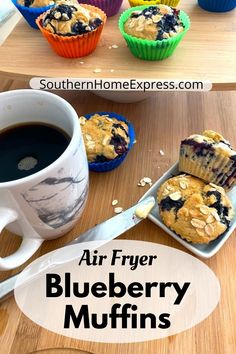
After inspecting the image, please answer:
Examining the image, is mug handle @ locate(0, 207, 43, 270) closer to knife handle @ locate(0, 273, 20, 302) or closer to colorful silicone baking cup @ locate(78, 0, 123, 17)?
knife handle @ locate(0, 273, 20, 302)

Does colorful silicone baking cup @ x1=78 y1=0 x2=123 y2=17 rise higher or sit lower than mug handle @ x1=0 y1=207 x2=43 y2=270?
higher

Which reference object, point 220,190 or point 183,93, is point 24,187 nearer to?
point 220,190

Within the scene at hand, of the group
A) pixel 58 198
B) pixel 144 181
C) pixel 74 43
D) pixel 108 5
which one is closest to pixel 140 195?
pixel 144 181

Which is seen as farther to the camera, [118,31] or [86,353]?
[118,31]

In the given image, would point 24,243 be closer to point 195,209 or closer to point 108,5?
point 195,209

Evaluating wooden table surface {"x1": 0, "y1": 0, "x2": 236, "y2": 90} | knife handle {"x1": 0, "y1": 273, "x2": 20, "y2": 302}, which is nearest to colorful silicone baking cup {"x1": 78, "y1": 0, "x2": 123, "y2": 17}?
wooden table surface {"x1": 0, "y1": 0, "x2": 236, "y2": 90}

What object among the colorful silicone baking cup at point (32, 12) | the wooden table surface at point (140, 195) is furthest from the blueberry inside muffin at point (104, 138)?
the colorful silicone baking cup at point (32, 12)

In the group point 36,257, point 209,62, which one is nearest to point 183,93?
point 209,62
